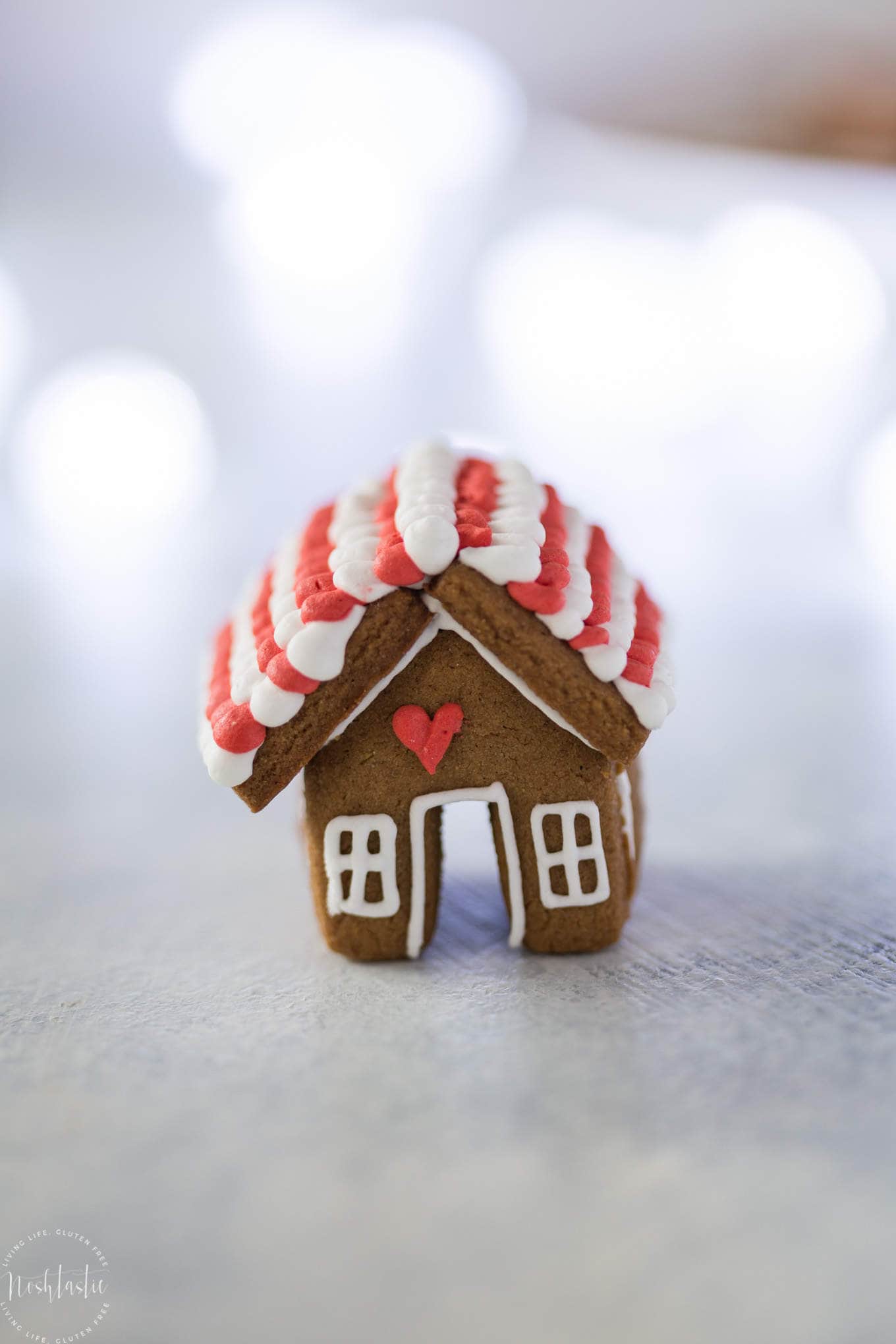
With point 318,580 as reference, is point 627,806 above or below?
below

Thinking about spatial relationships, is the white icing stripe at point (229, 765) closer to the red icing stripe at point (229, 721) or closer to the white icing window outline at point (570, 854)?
the red icing stripe at point (229, 721)

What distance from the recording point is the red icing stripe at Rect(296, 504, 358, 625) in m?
1.61

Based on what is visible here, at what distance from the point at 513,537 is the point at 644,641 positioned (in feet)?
0.70

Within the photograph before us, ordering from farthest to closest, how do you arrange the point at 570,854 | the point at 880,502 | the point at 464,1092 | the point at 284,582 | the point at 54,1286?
the point at 880,502 < the point at 284,582 < the point at 570,854 < the point at 464,1092 < the point at 54,1286

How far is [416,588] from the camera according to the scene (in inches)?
64.4

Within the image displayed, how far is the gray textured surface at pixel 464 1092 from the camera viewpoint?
4.12ft

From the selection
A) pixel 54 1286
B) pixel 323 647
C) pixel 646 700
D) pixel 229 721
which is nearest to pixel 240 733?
pixel 229 721

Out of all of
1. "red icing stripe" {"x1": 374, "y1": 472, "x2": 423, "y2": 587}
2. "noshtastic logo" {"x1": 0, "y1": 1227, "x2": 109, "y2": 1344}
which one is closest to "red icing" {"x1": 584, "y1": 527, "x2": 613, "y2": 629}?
"red icing stripe" {"x1": 374, "y1": 472, "x2": 423, "y2": 587}

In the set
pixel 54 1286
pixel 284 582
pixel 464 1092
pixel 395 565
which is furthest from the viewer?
pixel 284 582

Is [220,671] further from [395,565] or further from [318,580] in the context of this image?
[395,565]

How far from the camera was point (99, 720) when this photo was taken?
9.09ft

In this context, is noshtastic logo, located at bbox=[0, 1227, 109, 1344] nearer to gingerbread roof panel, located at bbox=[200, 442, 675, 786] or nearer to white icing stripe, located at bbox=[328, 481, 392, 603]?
gingerbread roof panel, located at bbox=[200, 442, 675, 786]

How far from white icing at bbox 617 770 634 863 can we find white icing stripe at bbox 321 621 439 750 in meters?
0.30

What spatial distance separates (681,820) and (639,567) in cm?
170
